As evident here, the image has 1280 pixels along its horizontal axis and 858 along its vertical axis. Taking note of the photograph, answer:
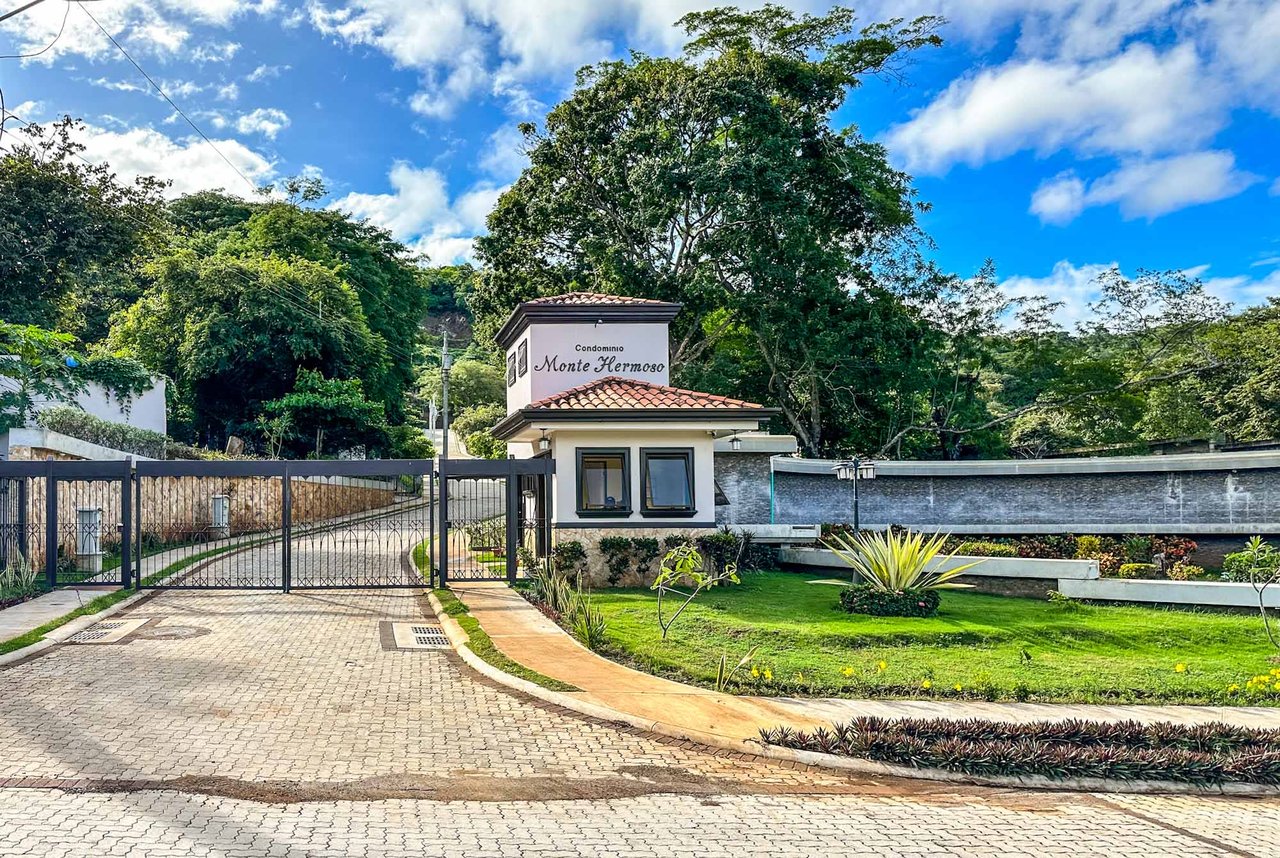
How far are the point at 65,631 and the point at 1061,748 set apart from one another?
1227cm

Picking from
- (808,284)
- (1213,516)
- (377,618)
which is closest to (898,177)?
(808,284)

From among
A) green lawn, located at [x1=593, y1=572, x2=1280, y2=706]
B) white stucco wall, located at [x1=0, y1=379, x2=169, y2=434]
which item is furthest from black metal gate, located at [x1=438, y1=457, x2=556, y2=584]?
white stucco wall, located at [x1=0, y1=379, x2=169, y2=434]

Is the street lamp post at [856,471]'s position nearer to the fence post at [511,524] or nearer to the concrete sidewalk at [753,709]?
the fence post at [511,524]

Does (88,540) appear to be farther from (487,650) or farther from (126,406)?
(487,650)

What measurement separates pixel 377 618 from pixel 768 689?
22.7 ft

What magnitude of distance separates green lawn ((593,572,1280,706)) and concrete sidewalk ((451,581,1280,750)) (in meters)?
0.29

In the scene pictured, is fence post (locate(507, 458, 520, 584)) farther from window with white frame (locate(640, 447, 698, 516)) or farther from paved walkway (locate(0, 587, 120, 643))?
paved walkway (locate(0, 587, 120, 643))

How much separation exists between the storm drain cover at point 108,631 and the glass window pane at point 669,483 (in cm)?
865

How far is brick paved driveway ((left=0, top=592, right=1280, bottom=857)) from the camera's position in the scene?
6105 millimetres

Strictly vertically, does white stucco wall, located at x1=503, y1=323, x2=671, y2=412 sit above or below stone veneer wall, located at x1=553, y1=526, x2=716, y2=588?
above

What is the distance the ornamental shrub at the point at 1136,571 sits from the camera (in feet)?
64.1

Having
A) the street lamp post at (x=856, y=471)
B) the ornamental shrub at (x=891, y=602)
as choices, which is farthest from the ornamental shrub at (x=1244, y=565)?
the street lamp post at (x=856, y=471)

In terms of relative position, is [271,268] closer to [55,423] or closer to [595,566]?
[55,423]

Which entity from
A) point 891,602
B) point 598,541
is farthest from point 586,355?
point 891,602
